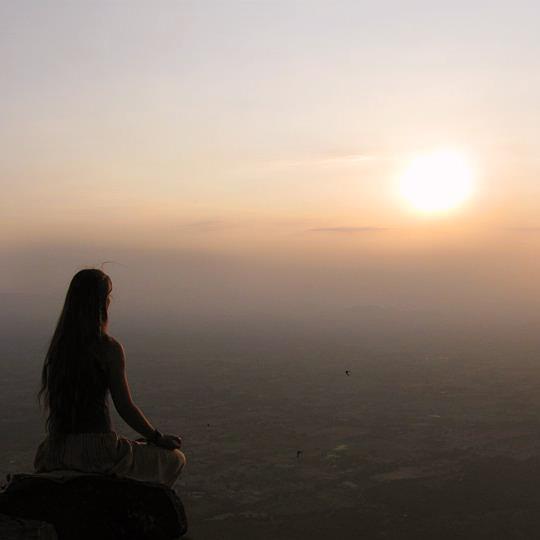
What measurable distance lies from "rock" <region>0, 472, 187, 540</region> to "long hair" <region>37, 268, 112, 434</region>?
46cm

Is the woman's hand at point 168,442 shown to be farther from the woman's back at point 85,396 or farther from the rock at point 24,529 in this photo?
the rock at point 24,529

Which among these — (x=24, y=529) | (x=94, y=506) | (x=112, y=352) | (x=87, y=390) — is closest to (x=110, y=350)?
(x=112, y=352)

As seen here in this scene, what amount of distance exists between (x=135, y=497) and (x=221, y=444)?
5401 centimetres

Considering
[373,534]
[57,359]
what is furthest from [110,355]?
[373,534]

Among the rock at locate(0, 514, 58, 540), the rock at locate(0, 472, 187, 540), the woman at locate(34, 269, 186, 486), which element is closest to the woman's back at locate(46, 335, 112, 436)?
the woman at locate(34, 269, 186, 486)

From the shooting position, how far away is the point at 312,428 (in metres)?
64.2

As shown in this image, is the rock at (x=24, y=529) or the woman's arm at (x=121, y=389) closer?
the rock at (x=24, y=529)

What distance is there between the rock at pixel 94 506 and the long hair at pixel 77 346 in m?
0.46

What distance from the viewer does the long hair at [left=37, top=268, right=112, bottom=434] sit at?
482 cm

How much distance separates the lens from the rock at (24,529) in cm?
437

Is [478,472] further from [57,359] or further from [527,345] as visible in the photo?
[527,345]

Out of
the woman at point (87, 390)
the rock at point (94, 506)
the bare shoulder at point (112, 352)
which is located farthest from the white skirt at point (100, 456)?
the bare shoulder at point (112, 352)

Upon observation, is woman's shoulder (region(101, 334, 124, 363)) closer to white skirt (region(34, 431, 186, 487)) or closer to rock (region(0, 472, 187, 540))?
white skirt (region(34, 431, 186, 487))

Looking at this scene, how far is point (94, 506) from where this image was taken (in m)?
4.60
